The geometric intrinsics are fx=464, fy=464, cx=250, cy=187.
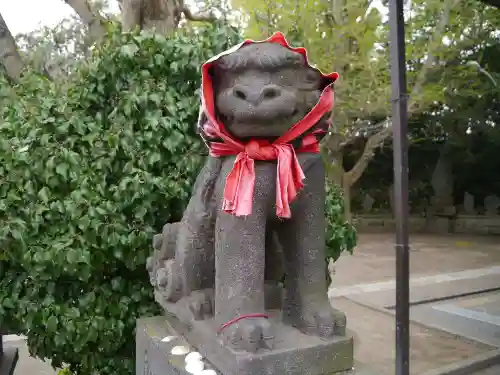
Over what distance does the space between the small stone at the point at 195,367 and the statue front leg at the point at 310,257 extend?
0.36 meters

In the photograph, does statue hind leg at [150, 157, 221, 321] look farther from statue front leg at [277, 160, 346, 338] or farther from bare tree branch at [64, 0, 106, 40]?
bare tree branch at [64, 0, 106, 40]

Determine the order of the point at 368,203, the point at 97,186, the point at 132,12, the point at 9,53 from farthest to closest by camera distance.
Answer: the point at 368,203, the point at 132,12, the point at 9,53, the point at 97,186

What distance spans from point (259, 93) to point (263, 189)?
322 millimetres

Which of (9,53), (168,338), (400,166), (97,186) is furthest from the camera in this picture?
(9,53)

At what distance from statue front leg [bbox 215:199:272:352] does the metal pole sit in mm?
987

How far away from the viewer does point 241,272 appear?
5.09ft

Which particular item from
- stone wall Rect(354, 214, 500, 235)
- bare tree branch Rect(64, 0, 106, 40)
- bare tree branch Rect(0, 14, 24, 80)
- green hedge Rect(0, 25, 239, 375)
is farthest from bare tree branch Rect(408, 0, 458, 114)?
bare tree branch Rect(0, 14, 24, 80)

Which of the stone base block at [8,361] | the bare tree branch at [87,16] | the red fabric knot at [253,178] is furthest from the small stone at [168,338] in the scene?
the bare tree branch at [87,16]

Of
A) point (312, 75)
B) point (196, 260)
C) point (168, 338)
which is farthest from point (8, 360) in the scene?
point (312, 75)

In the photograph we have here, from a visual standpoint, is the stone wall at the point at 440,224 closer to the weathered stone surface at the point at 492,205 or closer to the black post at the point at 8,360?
the weathered stone surface at the point at 492,205

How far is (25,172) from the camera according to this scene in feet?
7.00

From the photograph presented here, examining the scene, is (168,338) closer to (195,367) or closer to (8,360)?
(195,367)

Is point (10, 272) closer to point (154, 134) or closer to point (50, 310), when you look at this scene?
point (50, 310)

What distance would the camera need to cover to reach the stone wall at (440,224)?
43.8 feet
